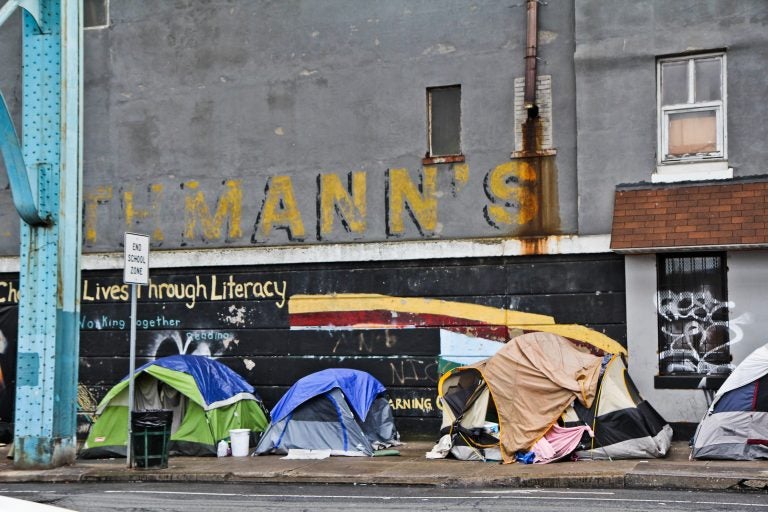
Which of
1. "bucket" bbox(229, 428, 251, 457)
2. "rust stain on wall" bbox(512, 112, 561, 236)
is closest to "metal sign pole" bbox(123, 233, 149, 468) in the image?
"bucket" bbox(229, 428, 251, 457)

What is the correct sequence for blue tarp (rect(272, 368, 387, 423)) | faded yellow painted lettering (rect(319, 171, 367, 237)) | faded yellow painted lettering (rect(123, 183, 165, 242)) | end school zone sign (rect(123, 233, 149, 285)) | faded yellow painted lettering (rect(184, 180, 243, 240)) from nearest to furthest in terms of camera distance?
1. end school zone sign (rect(123, 233, 149, 285))
2. blue tarp (rect(272, 368, 387, 423))
3. faded yellow painted lettering (rect(319, 171, 367, 237))
4. faded yellow painted lettering (rect(184, 180, 243, 240))
5. faded yellow painted lettering (rect(123, 183, 165, 242))

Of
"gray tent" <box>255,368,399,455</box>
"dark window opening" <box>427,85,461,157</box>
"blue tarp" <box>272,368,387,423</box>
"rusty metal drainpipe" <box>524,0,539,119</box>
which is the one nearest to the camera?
"gray tent" <box>255,368,399,455</box>

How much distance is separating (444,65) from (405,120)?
1.11 meters

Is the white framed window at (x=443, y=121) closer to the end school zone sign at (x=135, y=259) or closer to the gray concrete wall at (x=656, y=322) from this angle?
the gray concrete wall at (x=656, y=322)

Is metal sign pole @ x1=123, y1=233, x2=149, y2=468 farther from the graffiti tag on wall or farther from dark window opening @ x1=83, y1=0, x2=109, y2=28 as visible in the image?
the graffiti tag on wall

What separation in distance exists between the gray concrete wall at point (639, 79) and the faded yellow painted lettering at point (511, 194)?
855 millimetres

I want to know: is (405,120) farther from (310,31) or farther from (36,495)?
(36,495)

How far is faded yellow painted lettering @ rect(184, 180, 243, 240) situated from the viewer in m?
19.1

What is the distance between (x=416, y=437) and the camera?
58.1 ft

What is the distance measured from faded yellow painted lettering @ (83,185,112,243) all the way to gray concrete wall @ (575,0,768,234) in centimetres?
880

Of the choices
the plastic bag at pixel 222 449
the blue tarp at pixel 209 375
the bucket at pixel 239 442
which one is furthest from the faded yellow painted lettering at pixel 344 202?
the plastic bag at pixel 222 449

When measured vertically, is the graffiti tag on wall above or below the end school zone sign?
below

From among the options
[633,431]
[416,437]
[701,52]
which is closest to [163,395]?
[416,437]

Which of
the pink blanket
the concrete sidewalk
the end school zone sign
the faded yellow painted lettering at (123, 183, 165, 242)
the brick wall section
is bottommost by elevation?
the concrete sidewalk
